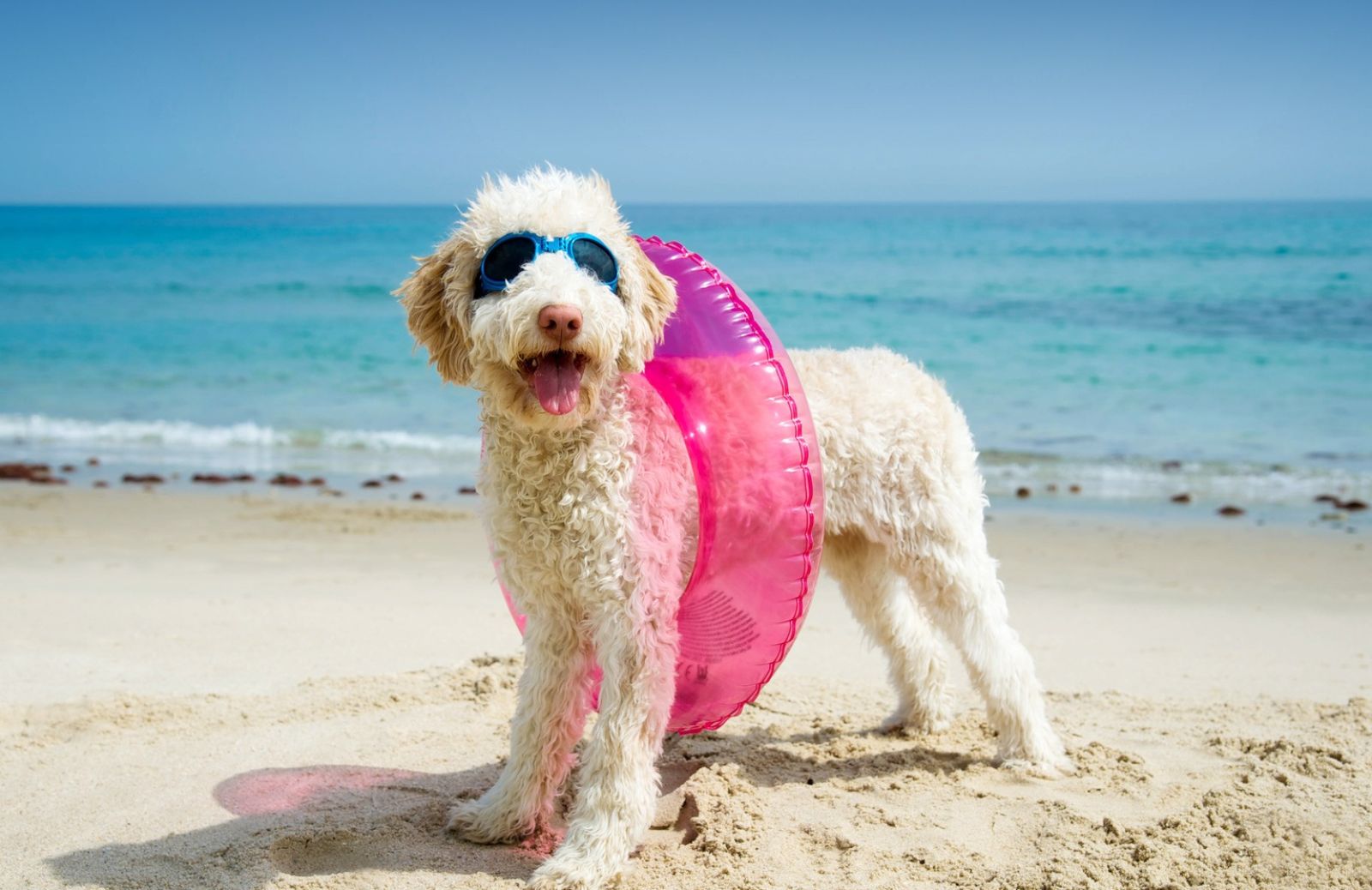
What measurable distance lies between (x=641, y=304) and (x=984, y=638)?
2.09 m

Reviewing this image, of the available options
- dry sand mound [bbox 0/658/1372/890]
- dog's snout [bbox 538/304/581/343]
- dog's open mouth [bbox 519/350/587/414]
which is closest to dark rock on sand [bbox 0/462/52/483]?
dry sand mound [bbox 0/658/1372/890]

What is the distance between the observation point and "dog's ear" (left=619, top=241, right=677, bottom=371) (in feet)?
11.6

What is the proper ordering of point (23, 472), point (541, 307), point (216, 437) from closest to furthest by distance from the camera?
point (541, 307) → point (23, 472) → point (216, 437)

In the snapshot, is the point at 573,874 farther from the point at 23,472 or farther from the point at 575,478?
the point at 23,472

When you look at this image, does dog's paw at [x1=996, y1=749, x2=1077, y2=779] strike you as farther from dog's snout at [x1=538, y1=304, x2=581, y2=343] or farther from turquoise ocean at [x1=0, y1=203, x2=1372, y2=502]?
turquoise ocean at [x1=0, y1=203, x2=1372, y2=502]

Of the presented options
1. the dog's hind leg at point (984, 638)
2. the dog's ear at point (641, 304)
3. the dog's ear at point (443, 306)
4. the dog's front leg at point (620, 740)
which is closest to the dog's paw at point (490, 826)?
the dog's front leg at point (620, 740)

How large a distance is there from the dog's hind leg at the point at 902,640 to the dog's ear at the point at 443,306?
2.08 metres

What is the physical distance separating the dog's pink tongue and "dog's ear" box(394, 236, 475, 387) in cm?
27

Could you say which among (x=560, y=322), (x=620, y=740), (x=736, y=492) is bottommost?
(x=620, y=740)

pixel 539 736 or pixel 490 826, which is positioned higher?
pixel 539 736

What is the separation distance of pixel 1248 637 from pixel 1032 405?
9.67 meters

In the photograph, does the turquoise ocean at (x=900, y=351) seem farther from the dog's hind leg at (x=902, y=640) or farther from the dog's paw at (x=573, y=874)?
the dog's paw at (x=573, y=874)

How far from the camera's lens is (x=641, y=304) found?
3.57m

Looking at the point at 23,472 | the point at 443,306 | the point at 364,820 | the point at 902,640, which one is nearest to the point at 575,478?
the point at 443,306
